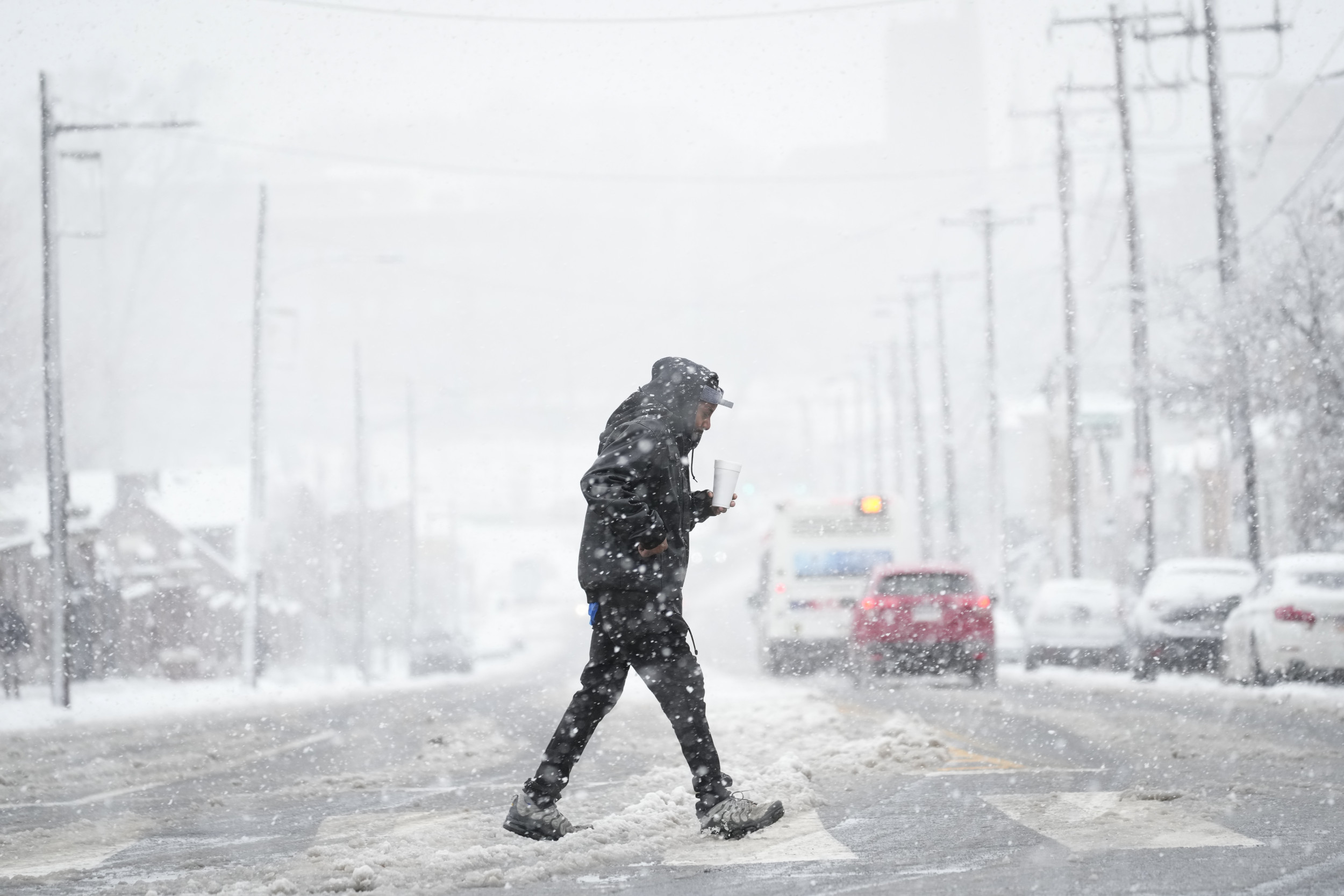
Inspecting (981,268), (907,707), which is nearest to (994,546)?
(981,268)

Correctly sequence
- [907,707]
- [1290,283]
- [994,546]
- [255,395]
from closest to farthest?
1. [907,707]
2. [1290,283]
3. [255,395]
4. [994,546]

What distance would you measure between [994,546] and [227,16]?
54.2 meters

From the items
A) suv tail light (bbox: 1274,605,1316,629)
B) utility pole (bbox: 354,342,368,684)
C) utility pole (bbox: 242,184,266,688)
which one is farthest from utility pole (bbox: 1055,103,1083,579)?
utility pole (bbox: 354,342,368,684)

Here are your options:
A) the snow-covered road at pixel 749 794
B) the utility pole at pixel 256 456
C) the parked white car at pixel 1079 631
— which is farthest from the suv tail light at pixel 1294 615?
the utility pole at pixel 256 456

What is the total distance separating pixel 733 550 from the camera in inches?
4304

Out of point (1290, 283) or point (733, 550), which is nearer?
point (1290, 283)

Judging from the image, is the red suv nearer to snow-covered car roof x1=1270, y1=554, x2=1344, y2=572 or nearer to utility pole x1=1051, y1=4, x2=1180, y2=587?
snow-covered car roof x1=1270, y1=554, x2=1344, y2=572

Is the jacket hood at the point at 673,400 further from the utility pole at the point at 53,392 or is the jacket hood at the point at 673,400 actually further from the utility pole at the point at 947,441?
the utility pole at the point at 947,441

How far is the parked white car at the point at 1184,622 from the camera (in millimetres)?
22000

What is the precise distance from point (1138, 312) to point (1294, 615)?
467 inches

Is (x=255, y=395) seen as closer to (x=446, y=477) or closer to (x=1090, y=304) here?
(x=1090, y=304)

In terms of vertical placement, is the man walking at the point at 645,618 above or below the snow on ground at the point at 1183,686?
above

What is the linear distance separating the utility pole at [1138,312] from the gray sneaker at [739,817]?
73.6 feet

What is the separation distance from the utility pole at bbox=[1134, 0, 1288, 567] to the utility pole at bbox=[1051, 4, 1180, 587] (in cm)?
179
